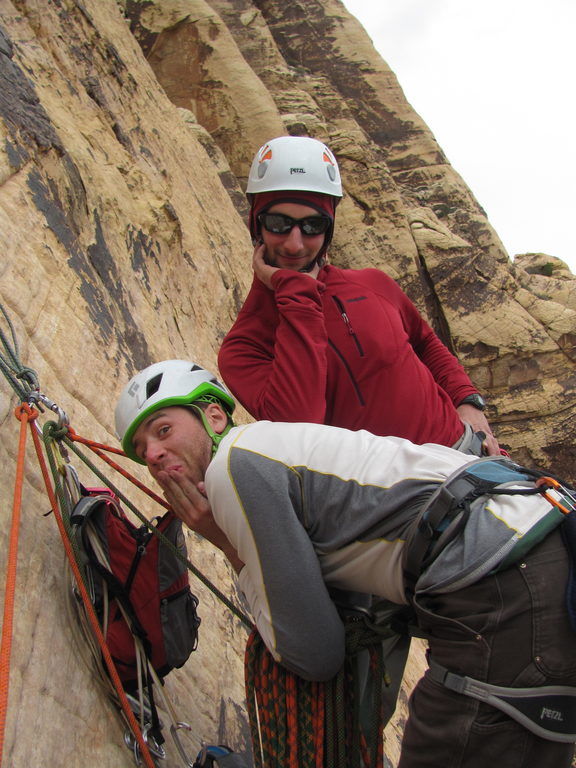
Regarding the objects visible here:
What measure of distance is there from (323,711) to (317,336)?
130cm

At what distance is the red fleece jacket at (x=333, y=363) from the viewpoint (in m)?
2.28

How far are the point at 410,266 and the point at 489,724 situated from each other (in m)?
13.9

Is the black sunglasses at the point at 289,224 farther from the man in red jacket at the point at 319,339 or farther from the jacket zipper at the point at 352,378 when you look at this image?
the jacket zipper at the point at 352,378

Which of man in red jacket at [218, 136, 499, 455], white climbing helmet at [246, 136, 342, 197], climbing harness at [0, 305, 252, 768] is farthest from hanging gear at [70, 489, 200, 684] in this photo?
white climbing helmet at [246, 136, 342, 197]

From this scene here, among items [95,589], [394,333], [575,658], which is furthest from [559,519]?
[95,589]

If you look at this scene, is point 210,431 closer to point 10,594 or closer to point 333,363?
point 333,363

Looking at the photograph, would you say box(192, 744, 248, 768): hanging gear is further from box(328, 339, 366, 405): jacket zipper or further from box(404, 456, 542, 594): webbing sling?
box(328, 339, 366, 405): jacket zipper

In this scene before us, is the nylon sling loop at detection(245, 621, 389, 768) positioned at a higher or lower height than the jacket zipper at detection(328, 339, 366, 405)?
lower

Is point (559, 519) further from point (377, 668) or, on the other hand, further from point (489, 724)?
point (377, 668)

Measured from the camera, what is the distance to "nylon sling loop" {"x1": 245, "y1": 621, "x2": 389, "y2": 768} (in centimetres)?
197

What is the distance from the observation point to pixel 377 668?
2016mm

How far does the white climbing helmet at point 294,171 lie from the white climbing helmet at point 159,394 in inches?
36.5

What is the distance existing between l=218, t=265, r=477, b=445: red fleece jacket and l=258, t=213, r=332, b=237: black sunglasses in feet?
0.60

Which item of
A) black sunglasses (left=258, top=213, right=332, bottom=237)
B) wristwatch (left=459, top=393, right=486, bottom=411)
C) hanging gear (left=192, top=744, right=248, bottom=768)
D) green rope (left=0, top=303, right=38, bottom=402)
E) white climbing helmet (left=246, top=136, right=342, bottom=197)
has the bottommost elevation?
hanging gear (left=192, top=744, right=248, bottom=768)
